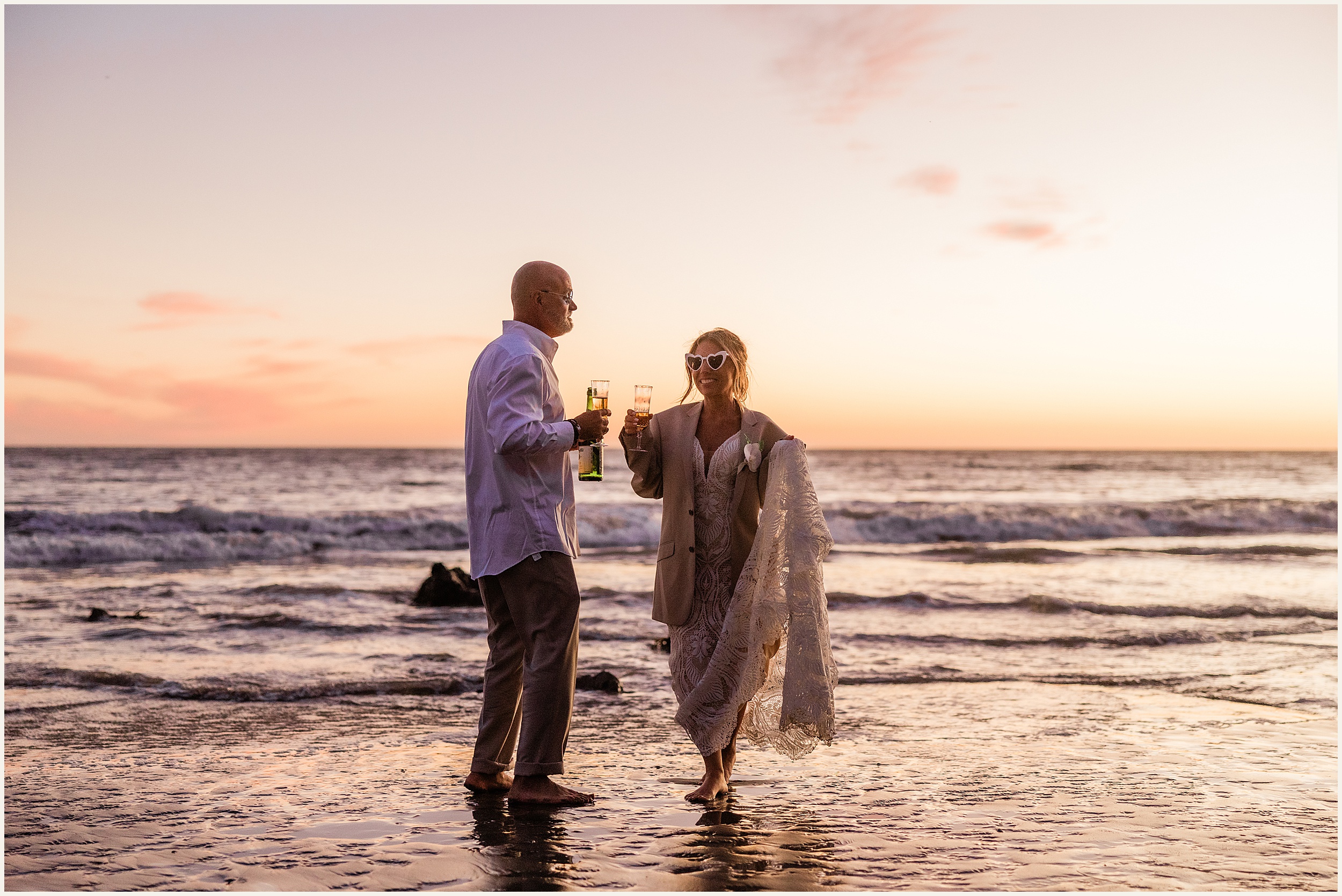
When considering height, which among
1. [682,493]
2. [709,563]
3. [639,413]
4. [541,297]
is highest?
[541,297]

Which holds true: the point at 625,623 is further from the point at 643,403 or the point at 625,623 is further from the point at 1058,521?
the point at 1058,521

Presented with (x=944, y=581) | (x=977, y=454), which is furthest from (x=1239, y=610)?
(x=977, y=454)

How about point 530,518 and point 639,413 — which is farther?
point 639,413

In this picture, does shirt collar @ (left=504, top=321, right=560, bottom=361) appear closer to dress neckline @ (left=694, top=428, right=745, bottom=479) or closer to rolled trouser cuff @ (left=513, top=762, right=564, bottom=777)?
dress neckline @ (left=694, top=428, right=745, bottom=479)

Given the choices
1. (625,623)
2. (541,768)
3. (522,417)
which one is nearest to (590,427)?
(522,417)

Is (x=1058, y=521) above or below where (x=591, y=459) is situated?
below

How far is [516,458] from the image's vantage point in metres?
4.20

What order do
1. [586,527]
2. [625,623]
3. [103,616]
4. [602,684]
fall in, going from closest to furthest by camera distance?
1. [602,684]
2. [103,616]
3. [625,623]
4. [586,527]

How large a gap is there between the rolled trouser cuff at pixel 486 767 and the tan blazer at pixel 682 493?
0.98 m

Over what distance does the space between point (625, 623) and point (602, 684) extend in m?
3.38

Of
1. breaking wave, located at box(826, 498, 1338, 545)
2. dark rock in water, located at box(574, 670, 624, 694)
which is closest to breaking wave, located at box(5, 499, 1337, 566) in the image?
breaking wave, located at box(826, 498, 1338, 545)

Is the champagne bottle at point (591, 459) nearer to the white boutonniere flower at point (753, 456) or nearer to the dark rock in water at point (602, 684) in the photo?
the white boutonniere flower at point (753, 456)

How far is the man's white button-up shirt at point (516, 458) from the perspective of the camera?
4086mm

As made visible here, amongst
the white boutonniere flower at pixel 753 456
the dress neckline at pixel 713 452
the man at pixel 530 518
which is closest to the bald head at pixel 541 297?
the man at pixel 530 518
